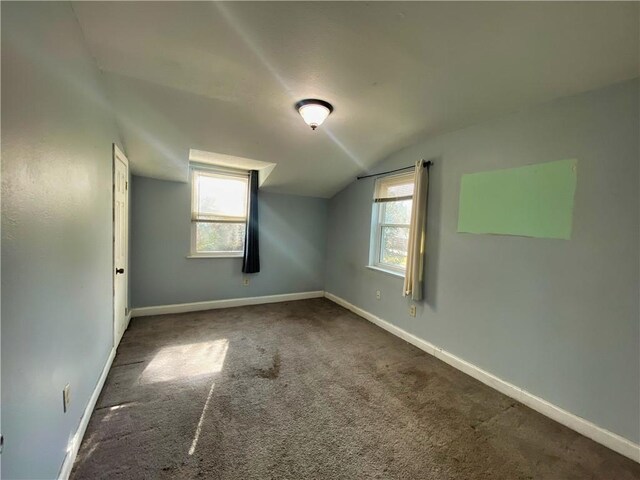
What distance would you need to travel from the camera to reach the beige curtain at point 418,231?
293 cm

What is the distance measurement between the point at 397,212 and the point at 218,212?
2.52 metres

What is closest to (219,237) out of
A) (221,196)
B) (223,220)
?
(223,220)

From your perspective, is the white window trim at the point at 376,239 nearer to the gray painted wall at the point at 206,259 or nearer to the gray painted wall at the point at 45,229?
the gray painted wall at the point at 206,259

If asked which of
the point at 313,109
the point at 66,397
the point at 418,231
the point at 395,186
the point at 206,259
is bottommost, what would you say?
the point at 66,397

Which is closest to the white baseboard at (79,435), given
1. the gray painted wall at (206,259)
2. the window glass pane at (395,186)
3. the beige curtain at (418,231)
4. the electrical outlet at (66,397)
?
the electrical outlet at (66,397)

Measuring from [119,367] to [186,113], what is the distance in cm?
227

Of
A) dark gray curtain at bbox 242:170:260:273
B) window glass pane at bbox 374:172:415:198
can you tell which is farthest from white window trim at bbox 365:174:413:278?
dark gray curtain at bbox 242:170:260:273

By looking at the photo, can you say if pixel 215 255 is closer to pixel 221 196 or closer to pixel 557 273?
pixel 221 196

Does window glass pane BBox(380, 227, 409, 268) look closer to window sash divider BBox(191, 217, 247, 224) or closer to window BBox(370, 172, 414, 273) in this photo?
window BBox(370, 172, 414, 273)

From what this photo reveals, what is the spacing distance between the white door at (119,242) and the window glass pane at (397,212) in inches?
117

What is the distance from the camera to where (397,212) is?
11.8ft

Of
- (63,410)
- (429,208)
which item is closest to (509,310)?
(429,208)

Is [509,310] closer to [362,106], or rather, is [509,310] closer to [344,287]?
[362,106]

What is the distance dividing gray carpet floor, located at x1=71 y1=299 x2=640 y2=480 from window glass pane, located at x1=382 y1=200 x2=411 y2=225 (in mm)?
1533
